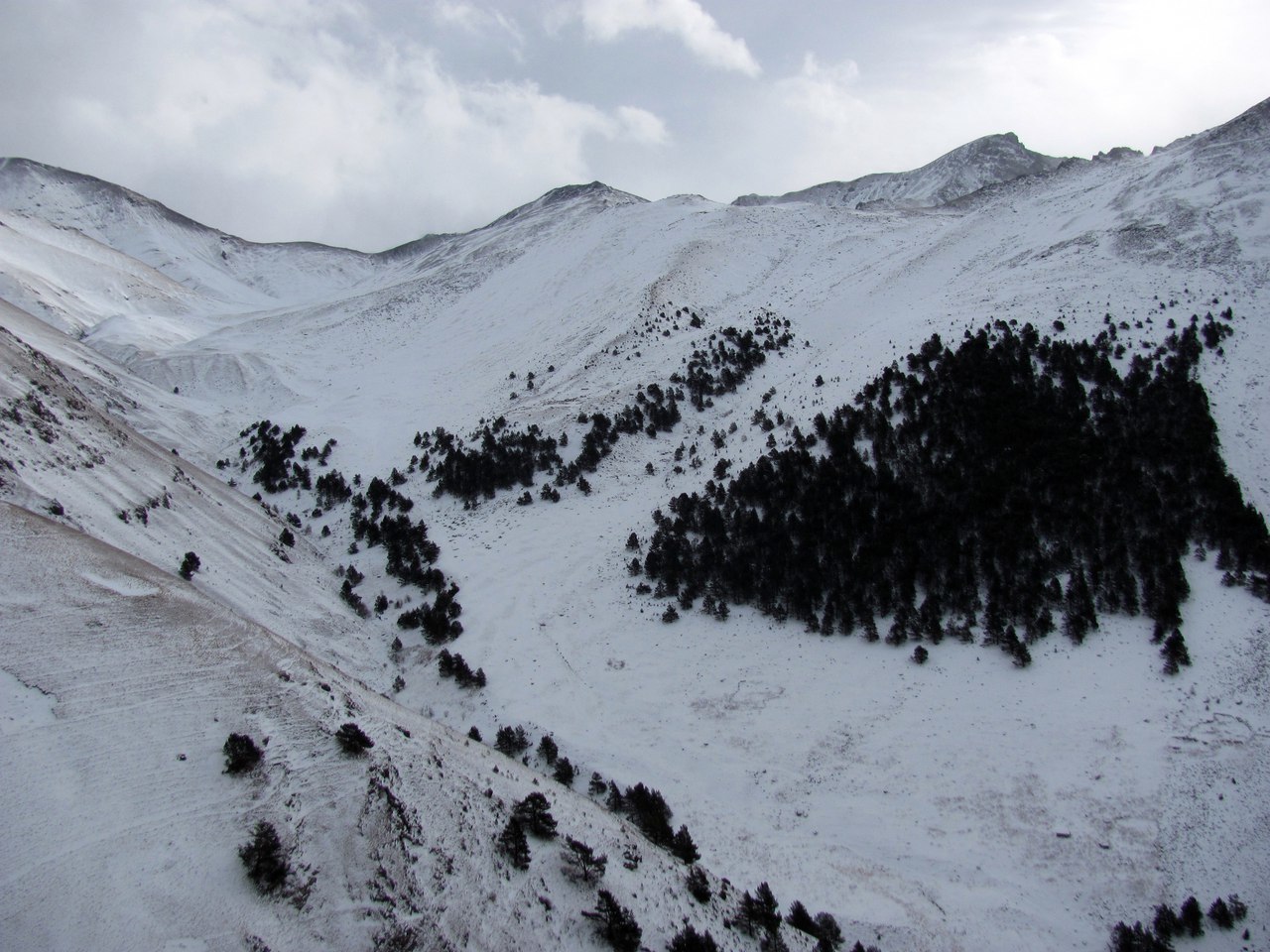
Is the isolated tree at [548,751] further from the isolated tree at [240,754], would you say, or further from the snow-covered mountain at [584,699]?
the isolated tree at [240,754]

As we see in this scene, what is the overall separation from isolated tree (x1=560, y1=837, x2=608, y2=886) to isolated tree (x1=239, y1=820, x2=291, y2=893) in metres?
4.86

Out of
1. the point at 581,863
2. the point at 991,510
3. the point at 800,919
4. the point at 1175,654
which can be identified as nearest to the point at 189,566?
the point at 581,863

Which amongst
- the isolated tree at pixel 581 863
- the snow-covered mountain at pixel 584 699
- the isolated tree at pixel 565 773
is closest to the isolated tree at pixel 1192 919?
the snow-covered mountain at pixel 584 699

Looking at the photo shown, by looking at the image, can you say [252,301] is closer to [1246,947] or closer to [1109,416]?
[1109,416]

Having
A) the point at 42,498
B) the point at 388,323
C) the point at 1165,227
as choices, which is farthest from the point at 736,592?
the point at 388,323

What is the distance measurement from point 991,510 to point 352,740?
22100 millimetres

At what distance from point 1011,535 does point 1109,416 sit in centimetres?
889

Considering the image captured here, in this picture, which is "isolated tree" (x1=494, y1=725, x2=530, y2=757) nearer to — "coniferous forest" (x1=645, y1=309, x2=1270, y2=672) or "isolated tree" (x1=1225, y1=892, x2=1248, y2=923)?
"coniferous forest" (x1=645, y1=309, x2=1270, y2=672)

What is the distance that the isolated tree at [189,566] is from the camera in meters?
19.0

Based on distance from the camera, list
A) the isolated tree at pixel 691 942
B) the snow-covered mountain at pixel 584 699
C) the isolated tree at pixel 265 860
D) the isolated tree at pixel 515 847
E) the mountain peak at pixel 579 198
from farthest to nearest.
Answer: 1. the mountain peak at pixel 579 198
2. the isolated tree at pixel 515 847
3. the isolated tree at pixel 691 942
4. the snow-covered mountain at pixel 584 699
5. the isolated tree at pixel 265 860

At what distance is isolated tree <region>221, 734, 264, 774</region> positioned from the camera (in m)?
11.4

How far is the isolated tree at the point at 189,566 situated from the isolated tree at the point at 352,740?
958 centimetres

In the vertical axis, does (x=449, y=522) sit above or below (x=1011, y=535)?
above

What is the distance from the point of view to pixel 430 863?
37.1ft
